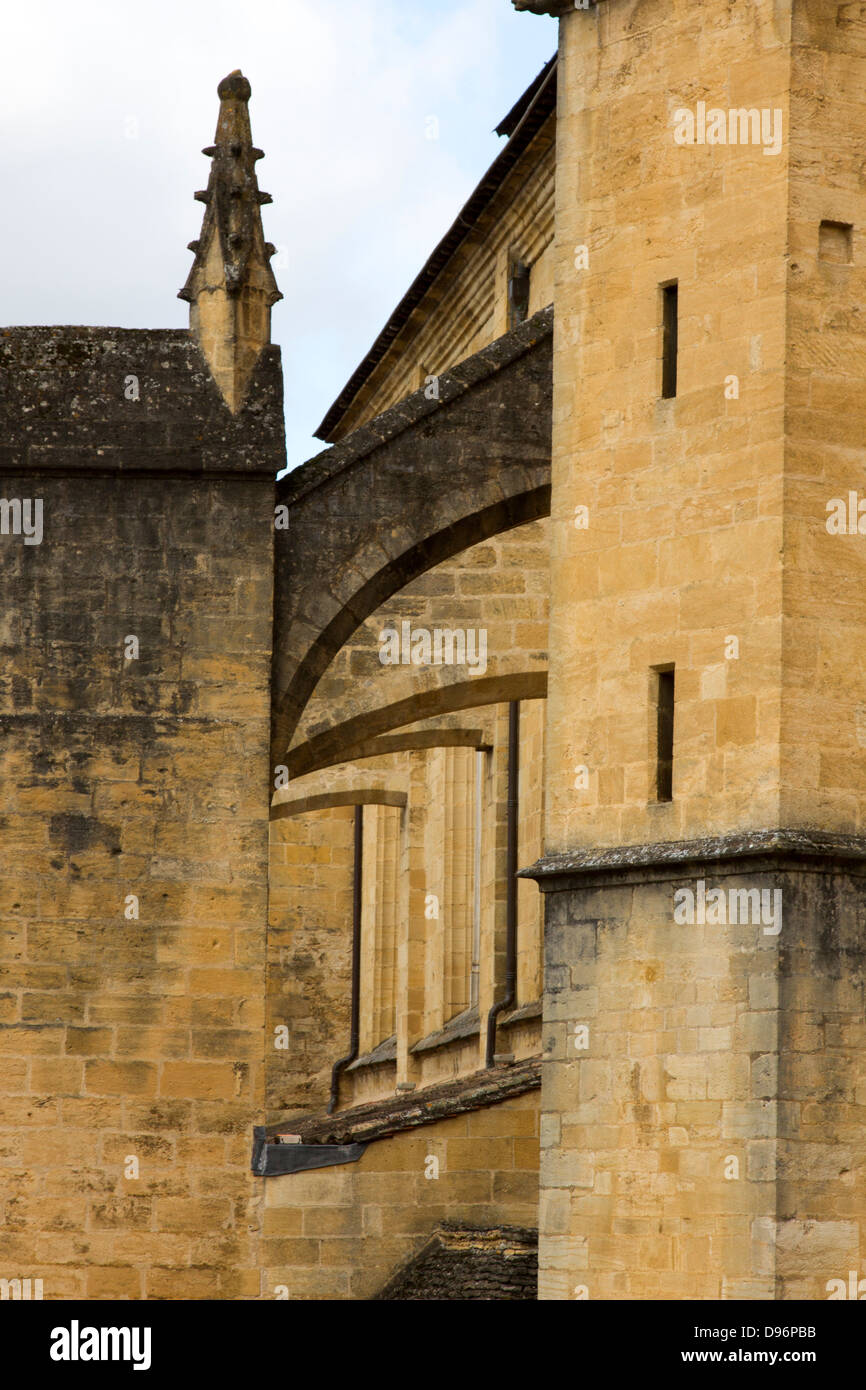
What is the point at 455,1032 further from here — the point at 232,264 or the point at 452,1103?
the point at 232,264

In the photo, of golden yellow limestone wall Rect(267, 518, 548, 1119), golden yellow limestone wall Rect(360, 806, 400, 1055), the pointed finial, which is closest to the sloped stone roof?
golden yellow limestone wall Rect(267, 518, 548, 1119)

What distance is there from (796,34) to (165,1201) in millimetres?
6204

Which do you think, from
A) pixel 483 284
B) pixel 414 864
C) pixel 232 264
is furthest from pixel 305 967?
pixel 232 264

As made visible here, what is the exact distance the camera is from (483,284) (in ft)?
78.9

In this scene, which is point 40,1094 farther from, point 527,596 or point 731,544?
point 527,596

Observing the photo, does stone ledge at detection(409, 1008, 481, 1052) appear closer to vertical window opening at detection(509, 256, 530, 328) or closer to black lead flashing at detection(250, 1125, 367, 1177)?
vertical window opening at detection(509, 256, 530, 328)

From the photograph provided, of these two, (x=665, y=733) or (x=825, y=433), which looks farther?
(x=665, y=733)

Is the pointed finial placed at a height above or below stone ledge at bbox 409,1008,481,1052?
above

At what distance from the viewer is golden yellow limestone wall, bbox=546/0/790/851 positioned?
11703 millimetres

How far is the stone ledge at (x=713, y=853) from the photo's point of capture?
36.9 feet

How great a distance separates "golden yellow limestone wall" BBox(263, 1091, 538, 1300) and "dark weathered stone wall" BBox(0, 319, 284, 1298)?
290cm

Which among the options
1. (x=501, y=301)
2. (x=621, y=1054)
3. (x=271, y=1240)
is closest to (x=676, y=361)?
(x=621, y=1054)

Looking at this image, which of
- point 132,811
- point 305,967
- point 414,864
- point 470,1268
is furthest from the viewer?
point 305,967

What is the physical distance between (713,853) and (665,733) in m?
0.81
